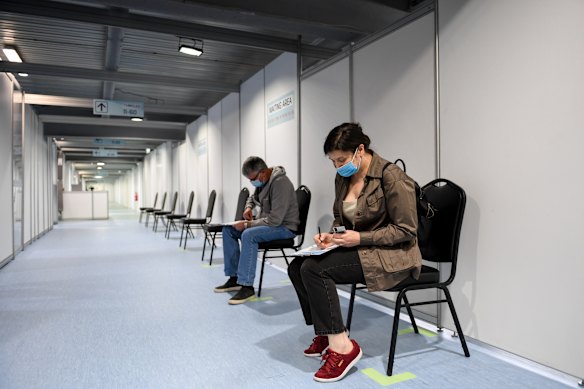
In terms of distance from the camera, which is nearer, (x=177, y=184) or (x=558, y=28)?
(x=558, y=28)

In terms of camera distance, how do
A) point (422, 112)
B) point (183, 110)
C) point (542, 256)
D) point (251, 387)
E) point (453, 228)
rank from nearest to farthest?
point (251, 387)
point (542, 256)
point (453, 228)
point (422, 112)
point (183, 110)

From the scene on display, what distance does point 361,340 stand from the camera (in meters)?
2.52

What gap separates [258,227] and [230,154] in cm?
383

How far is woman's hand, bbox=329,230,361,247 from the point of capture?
1.95 metres

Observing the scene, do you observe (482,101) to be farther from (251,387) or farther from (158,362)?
(158,362)

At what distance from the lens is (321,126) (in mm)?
4184

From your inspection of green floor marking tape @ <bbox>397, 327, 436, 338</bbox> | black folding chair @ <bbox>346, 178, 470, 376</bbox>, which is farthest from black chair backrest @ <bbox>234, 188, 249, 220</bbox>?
black folding chair @ <bbox>346, 178, 470, 376</bbox>

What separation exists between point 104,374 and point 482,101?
259cm

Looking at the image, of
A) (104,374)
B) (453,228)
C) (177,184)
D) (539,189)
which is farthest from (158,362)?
(177,184)

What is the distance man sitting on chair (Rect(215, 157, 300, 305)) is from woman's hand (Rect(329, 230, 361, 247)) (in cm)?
152

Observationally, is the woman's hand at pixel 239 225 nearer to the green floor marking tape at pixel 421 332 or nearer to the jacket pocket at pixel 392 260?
the green floor marking tape at pixel 421 332

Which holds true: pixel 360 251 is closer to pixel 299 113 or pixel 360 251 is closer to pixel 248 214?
pixel 248 214

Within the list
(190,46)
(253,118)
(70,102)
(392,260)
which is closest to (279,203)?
(392,260)

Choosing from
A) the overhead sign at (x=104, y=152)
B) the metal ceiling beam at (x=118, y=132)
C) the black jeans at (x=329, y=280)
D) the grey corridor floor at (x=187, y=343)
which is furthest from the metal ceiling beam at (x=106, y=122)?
the black jeans at (x=329, y=280)
